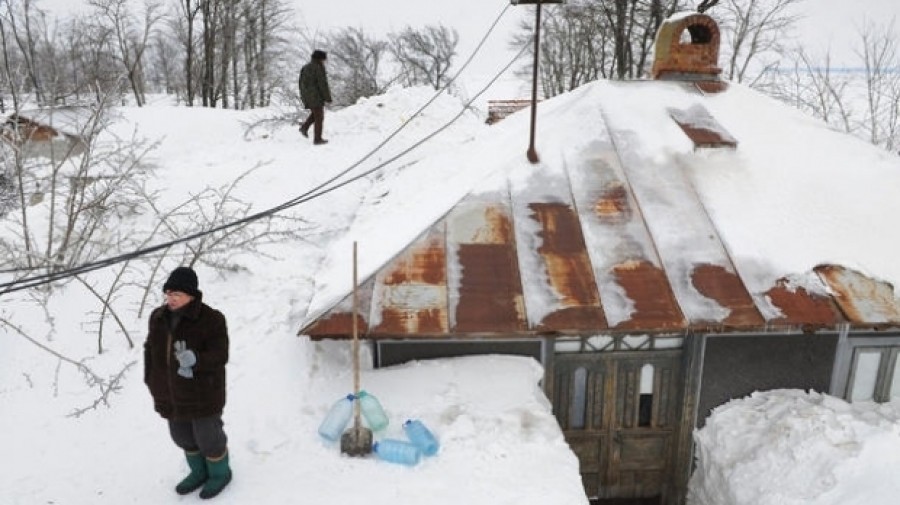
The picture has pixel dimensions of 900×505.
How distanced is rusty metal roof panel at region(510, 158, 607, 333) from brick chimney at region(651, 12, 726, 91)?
3168 mm

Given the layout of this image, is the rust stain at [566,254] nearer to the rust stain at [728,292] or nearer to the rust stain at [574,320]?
the rust stain at [574,320]

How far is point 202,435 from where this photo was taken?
4.16m

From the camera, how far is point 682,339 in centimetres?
650

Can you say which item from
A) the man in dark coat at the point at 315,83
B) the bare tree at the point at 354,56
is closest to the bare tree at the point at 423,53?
the bare tree at the point at 354,56

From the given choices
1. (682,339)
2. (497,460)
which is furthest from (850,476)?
(497,460)

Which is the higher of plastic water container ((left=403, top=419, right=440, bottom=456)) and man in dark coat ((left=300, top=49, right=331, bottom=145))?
man in dark coat ((left=300, top=49, right=331, bottom=145))

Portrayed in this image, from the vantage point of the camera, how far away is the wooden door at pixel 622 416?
6.56 m

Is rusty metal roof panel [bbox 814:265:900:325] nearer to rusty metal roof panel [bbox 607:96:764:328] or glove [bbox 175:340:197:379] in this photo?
rusty metal roof panel [bbox 607:96:764:328]

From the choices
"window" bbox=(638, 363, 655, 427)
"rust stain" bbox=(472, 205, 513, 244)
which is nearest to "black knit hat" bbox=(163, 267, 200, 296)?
"rust stain" bbox=(472, 205, 513, 244)

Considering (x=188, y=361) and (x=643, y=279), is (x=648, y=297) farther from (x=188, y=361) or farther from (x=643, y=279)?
(x=188, y=361)

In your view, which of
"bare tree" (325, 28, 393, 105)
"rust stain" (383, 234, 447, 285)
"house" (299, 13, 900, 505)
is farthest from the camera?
"bare tree" (325, 28, 393, 105)

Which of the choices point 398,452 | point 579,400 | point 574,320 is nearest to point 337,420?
point 398,452

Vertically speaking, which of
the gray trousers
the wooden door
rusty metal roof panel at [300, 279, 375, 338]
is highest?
rusty metal roof panel at [300, 279, 375, 338]

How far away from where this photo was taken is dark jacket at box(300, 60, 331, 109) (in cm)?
1183
